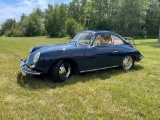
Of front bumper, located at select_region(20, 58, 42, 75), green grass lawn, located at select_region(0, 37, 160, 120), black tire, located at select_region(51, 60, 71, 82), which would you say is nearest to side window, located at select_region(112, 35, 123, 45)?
green grass lawn, located at select_region(0, 37, 160, 120)

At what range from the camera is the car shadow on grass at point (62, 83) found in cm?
477

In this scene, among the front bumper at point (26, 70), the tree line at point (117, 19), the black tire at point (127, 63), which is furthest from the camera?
the tree line at point (117, 19)

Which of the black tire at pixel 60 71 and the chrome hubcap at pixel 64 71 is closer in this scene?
the black tire at pixel 60 71

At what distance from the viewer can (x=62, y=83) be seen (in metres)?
4.99

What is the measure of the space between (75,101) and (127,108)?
104 centimetres

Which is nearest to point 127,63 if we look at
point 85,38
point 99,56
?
point 99,56

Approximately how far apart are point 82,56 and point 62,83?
921 mm

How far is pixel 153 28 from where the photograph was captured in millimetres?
37344

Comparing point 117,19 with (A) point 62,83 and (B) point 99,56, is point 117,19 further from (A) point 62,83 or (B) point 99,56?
(A) point 62,83

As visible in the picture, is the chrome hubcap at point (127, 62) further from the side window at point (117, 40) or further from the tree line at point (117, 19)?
the tree line at point (117, 19)

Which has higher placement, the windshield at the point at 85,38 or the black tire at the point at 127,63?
the windshield at the point at 85,38

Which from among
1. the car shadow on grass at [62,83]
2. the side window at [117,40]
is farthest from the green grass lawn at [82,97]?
the side window at [117,40]

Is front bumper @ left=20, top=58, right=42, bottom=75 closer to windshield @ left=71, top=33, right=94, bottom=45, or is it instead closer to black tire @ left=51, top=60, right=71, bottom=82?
black tire @ left=51, top=60, right=71, bottom=82

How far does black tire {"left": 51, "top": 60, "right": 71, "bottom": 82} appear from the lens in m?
4.87
